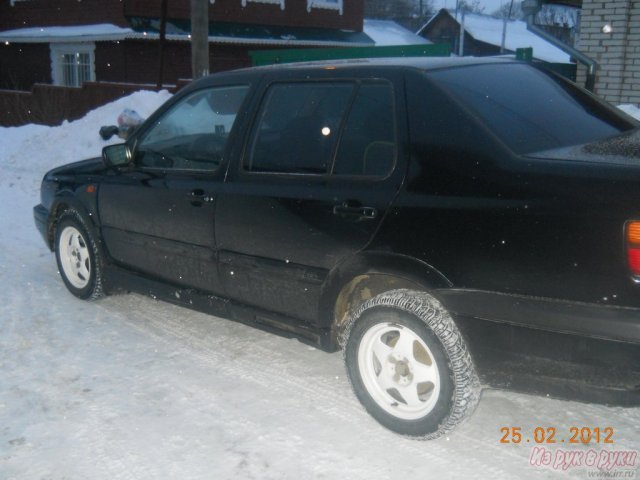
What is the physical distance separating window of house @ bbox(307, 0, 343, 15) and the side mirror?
69.7 ft

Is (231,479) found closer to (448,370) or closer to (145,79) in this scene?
(448,370)

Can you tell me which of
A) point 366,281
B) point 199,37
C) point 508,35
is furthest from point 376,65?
point 508,35

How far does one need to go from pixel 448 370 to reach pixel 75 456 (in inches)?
71.0

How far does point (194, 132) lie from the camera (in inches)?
184

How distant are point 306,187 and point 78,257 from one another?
2.70 metres

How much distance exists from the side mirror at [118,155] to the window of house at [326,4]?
21252 millimetres

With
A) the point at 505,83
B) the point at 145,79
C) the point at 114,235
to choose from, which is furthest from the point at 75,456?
the point at 145,79

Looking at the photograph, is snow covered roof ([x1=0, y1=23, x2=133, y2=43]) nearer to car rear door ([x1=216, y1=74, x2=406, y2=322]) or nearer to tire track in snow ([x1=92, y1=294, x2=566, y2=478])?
tire track in snow ([x1=92, y1=294, x2=566, y2=478])

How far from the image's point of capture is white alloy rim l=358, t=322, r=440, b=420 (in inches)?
134

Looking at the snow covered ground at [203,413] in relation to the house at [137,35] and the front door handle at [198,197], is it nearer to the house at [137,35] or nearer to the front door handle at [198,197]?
the front door handle at [198,197]

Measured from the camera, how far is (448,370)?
3217 mm

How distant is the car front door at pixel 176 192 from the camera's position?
4.35 meters

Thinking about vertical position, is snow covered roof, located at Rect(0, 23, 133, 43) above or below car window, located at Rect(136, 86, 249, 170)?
above

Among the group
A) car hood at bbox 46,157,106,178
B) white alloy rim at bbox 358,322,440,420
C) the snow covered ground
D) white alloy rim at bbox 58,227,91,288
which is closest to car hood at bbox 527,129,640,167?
white alloy rim at bbox 358,322,440,420
